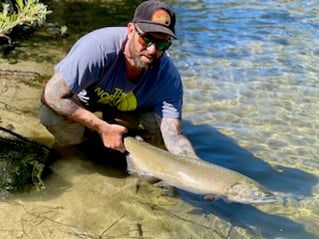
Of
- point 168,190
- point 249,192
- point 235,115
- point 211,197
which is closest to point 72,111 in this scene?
point 168,190

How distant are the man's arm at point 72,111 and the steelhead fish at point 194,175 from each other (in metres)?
0.11

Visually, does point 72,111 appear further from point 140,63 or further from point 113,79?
point 140,63

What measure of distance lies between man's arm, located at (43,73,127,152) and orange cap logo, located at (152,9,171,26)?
34.2 inches

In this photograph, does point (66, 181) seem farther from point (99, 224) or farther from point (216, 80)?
point (216, 80)

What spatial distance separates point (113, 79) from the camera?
4.77 metres

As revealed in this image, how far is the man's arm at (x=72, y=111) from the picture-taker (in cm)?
451

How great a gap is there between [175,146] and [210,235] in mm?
972

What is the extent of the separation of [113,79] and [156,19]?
2.34 feet

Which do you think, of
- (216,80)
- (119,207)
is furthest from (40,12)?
(216,80)

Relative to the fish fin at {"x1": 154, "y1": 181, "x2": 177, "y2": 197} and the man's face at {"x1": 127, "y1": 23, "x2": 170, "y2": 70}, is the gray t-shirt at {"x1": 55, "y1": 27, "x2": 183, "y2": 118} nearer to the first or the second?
the man's face at {"x1": 127, "y1": 23, "x2": 170, "y2": 70}

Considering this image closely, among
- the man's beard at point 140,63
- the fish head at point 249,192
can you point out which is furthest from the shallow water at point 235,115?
the man's beard at point 140,63

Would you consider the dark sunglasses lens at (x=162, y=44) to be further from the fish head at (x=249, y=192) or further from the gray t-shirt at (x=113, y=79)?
the fish head at (x=249, y=192)

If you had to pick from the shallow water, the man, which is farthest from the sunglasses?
the shallow water

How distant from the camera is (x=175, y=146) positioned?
5000 mm
